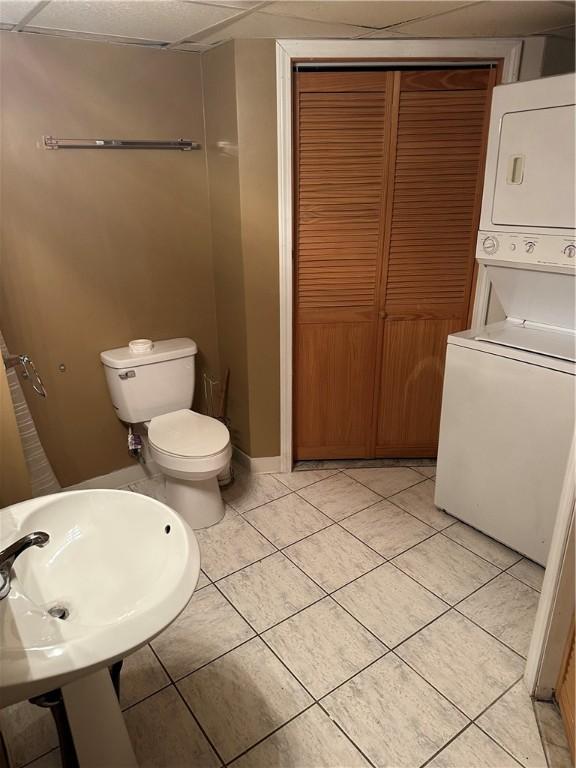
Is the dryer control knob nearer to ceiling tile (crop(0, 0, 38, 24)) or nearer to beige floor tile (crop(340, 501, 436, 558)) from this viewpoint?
beige floor tile (crop(340, 501, 436, 558))

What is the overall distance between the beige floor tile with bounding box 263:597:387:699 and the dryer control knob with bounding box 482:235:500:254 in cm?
148

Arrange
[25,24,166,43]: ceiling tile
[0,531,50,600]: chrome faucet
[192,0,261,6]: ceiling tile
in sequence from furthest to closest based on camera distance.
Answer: [25,24,166,43]: ceiling tile < [192,0,261,6]: ceiling tile < [0,531,50,600]: chrome faucet

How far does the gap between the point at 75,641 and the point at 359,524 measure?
171 centimetres

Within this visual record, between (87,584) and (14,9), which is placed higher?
(14,9)

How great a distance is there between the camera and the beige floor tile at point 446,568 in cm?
206

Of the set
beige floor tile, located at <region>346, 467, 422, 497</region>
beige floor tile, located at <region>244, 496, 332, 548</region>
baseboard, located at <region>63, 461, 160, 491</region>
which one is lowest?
beige floor tile, located at <region>244, 496, 332, 548</region>

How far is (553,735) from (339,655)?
65 cm

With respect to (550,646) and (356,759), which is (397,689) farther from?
(550,646)

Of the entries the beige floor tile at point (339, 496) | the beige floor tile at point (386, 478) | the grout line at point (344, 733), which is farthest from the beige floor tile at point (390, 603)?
the beige floor tile at point (386, 478)

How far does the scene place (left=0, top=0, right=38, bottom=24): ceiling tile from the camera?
167cm

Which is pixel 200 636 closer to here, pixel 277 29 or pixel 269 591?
pixel 269 591

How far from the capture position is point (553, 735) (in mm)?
1521

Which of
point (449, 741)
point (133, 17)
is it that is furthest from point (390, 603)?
point (133, 17)

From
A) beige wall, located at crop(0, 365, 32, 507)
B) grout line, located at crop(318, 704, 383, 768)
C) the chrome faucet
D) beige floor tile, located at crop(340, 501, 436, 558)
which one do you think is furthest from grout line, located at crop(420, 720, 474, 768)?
beige wall, located at crop(0, 365, 32, 507)
